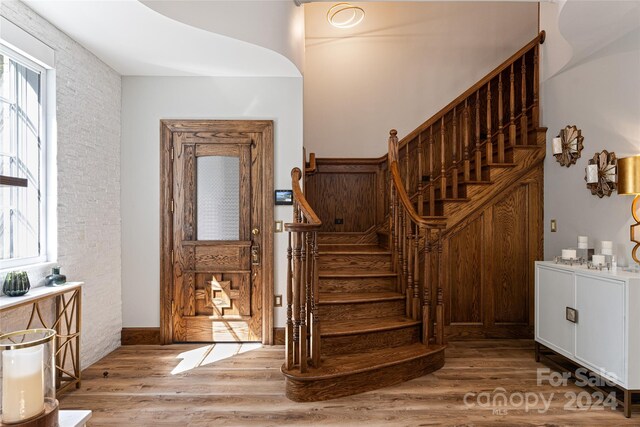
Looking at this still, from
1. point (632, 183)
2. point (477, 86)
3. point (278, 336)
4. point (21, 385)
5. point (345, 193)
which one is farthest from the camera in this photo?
point (345, 193)

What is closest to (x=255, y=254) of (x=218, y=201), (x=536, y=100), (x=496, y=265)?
(x=218, y=201)

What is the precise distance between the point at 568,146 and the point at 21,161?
4.57 meters

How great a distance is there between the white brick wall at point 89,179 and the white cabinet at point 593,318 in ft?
13.1

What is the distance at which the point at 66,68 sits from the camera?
3006mm

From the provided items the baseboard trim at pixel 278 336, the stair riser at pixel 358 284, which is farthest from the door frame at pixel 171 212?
the stair riser at pixel 358 284

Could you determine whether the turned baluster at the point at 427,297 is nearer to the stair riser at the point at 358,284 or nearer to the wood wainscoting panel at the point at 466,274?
the stair riser at the point at 358,284

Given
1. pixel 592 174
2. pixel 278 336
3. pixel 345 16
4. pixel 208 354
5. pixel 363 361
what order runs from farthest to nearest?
1. pixel 345 16
2. pixel 278 336
3. pixel 208 354
4. pixel 592 174
5. pixel 363 361

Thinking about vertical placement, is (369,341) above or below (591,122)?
below

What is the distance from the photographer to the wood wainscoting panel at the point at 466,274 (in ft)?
13.1

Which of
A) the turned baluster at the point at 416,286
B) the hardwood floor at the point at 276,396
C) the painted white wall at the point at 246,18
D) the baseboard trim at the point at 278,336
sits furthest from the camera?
the baseboard trim at the point at 278,336

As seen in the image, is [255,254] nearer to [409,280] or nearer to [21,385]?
[409,280]

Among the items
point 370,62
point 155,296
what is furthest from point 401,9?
point 155,296

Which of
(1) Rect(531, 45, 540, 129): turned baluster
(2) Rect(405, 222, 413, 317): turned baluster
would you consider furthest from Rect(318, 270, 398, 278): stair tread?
(1) Rect(531, 45, 540, 129): turned baluster

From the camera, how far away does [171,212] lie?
384 cm
